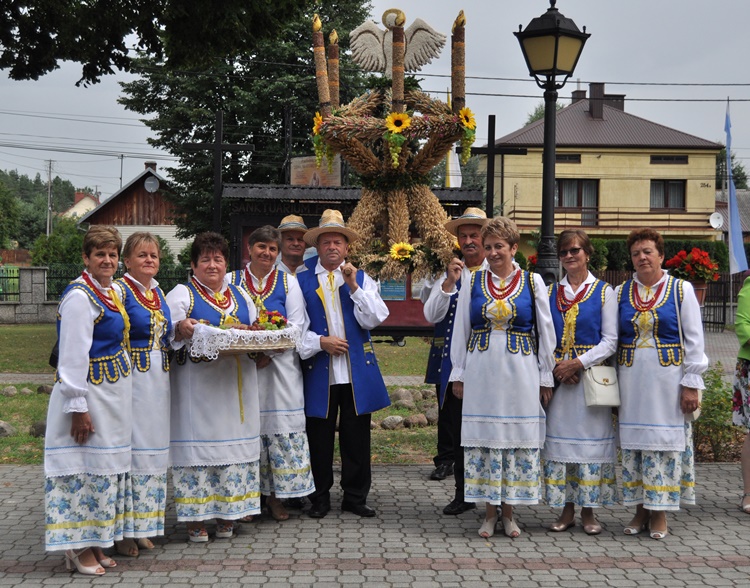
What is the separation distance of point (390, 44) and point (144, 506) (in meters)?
4.69

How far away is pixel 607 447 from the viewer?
20.2 ft

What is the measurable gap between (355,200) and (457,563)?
11821 millimetres

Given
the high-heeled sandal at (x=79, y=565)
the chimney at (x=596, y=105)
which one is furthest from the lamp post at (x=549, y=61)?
the chimney at (x=596, y=105)

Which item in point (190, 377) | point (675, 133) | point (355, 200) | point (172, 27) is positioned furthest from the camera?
point (675, 133)

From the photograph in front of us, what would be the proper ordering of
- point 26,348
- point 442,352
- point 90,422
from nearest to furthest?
point 90,422
point 442,352
point 26,348

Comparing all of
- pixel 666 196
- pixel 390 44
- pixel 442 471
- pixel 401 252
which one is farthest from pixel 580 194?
pixel 401 252

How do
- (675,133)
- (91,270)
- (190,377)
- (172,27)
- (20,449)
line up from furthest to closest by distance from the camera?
(675,133)
(172,27)
(20,449)
(190,377)
(91,270)

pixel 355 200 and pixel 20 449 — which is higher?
pixel 355 200

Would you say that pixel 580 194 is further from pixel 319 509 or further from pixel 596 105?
pixel 319 509

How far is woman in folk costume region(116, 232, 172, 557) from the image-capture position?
555 cm

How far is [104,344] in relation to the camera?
211 inches

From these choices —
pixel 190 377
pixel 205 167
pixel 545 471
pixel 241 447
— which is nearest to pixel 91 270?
pixel 190 377

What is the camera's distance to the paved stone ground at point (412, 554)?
524 cm

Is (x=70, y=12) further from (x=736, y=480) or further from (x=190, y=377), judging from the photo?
(x=736, y=480)
